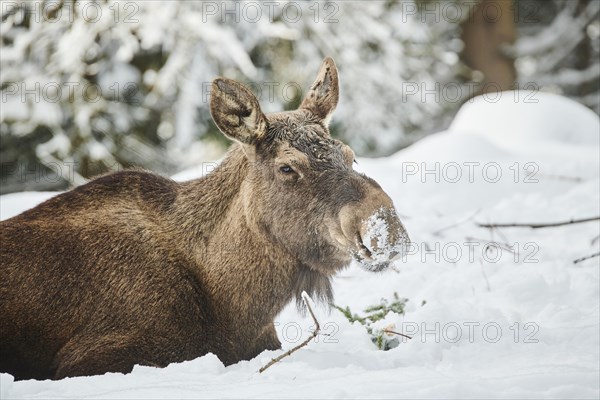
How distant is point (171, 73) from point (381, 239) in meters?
8.08

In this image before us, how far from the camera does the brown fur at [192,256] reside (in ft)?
12.5

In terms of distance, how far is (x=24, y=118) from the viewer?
11.4 m

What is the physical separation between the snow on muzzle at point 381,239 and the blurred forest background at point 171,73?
6.89 metres

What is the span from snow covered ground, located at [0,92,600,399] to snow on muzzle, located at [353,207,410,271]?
449mm

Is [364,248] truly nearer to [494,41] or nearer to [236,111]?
[236,111]

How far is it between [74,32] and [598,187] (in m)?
6.82

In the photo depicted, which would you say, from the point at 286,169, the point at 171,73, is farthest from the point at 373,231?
the point at 171,73

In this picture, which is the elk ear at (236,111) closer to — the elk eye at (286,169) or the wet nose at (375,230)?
the elk eye at (286,169)

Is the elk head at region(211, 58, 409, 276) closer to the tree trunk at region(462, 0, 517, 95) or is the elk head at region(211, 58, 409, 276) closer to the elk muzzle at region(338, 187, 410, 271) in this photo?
the elk muzzle at region(338, 187, 410, 271)

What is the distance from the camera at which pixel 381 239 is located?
345cm

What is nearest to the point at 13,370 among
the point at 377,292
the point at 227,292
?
the point at 227,292

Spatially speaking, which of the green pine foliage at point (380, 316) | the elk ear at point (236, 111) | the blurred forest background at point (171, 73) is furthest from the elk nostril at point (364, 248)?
the blurred forest background at point (171, 73)

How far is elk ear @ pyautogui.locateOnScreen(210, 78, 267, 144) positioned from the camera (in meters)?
3.96

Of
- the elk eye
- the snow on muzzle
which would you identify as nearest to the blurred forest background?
the elk eye
